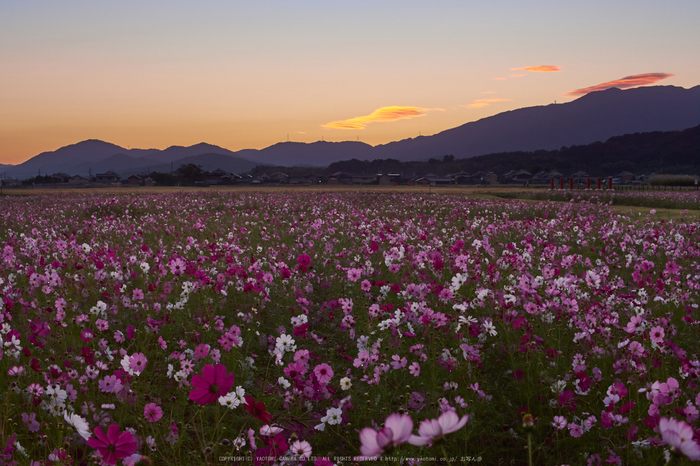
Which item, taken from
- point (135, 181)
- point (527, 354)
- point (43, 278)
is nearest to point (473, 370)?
point (527, 354)

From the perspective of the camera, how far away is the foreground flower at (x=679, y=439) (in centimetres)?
106

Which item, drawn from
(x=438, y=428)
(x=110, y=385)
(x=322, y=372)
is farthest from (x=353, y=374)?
(x=438, y=428)

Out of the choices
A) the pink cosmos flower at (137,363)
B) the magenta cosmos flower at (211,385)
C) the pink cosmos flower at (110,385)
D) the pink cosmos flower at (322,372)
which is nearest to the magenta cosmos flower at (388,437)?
the magenta cosmos flower at (211,385)

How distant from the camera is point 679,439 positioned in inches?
44.1

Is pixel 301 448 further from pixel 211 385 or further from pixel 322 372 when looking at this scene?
pixel 322 372

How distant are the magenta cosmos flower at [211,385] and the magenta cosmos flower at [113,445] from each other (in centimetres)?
26

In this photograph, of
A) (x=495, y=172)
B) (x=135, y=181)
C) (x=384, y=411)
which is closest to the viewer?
(x=384, y=411)

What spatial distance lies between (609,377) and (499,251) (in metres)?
5.07

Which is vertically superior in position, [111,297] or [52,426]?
[111,297]

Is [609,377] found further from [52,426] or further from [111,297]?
[111,297]

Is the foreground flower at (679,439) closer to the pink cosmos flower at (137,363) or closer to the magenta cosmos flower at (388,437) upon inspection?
the magenta cosmos flower at (388,437)

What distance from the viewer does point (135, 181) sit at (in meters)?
133

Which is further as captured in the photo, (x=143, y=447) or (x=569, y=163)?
(x=569, y=163)

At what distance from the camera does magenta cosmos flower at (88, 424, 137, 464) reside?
1.65m
